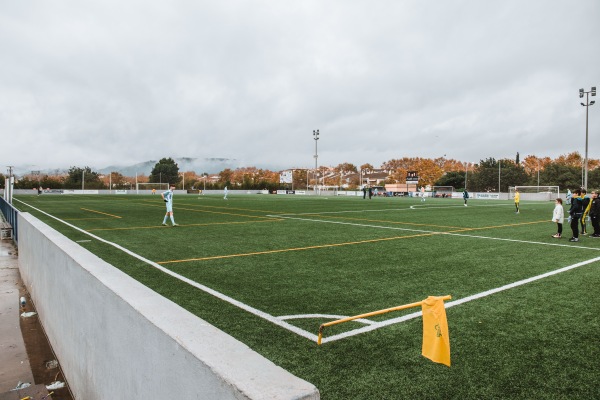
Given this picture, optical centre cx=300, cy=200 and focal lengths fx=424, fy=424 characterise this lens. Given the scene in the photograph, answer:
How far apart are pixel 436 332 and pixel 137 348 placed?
2.02 metres

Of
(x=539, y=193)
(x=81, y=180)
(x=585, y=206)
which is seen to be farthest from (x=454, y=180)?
(x=585, y=206)

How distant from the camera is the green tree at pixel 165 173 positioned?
13150 centimetres

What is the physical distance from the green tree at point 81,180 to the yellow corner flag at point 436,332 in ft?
313

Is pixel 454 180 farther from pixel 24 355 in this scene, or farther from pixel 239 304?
pixel 24 355

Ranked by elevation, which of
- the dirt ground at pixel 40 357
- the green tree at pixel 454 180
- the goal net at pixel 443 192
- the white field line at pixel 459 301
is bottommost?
the dirt ground at pixel 40 357

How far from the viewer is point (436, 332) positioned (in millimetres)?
2932

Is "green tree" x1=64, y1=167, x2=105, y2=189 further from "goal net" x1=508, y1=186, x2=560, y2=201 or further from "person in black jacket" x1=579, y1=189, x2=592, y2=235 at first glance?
"person in black jacket" x1=579, y1=189, x2=592, y2=235

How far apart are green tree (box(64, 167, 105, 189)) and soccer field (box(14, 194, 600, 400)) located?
8664 cm

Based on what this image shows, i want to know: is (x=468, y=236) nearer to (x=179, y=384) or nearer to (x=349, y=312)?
(x=349, y=312)

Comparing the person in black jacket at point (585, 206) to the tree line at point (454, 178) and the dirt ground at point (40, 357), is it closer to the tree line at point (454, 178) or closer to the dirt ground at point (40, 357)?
the dirt ground at point (40, 357)

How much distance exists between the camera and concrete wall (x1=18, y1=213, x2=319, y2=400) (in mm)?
1926

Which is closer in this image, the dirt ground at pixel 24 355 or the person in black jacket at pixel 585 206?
the dirt ground at pixel 24 355

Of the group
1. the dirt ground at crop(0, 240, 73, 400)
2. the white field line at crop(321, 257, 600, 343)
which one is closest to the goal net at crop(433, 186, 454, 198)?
the white field line at crop(321, 257, 600, 343)

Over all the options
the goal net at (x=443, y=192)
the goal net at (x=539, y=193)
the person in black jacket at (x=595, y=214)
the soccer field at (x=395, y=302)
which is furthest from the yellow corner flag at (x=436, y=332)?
the goal net at (x=443, y=192)
